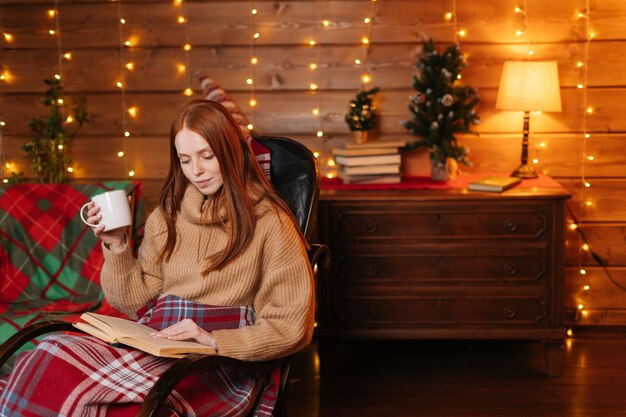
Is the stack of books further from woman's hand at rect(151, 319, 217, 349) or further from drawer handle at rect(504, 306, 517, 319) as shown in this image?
woman's hand at rect(151, 319, 217, 349)

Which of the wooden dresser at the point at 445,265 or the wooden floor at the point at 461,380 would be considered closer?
the wooden floor at the point at 461,380

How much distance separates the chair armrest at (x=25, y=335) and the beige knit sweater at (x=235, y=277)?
0.18 metres

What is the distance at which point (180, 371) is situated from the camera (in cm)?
162

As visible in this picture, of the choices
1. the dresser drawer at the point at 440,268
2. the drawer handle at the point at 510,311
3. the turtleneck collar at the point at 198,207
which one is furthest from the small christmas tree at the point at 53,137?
the drawer handle at the point at 510,311

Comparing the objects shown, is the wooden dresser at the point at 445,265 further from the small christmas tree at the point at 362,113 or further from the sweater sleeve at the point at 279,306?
the sweater sleeve at the point at 279,306

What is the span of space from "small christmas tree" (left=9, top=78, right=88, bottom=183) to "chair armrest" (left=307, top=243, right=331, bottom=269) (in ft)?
4.89

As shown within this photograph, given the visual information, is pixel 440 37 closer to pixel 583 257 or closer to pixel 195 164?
pixel 583 257

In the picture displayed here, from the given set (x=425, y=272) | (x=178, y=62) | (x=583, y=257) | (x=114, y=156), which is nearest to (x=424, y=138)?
(x=425, y=272)

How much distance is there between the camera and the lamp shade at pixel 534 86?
3098 mm

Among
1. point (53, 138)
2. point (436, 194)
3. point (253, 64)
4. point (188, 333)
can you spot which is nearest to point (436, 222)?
point (436, 194)

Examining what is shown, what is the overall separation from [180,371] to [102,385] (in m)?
0.23

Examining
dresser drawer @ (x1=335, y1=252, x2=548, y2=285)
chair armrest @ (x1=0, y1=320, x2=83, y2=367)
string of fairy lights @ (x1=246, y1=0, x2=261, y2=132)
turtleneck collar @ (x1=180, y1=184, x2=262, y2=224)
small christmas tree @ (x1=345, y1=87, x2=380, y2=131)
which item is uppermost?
string of fairy lights @ (x1=246, y1=0, x2=261, y2=132)

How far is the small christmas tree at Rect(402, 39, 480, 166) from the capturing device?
3174mm

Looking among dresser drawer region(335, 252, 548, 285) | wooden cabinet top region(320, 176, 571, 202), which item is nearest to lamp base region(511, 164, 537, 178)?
wooden cabinet top region(320, 176, 571, 202)
